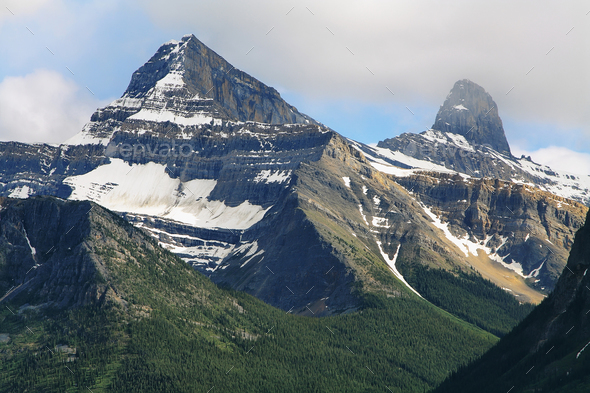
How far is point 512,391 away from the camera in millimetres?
179625

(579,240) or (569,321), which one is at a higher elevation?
(579,240)

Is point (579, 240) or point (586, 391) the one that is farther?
point (579, 240)

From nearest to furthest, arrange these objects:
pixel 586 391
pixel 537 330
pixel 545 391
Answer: pixel 586 391
pixel 545 391
pixel 537 330

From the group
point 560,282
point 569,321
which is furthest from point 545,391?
point 560,282

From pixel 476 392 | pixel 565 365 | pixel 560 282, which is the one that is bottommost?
pixel 476 392

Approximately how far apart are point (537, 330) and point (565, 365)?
2552 centimetres

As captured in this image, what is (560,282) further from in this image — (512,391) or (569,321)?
(512,391)

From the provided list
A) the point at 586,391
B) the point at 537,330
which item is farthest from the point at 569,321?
the point at 586,391

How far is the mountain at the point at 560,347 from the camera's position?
552 feet

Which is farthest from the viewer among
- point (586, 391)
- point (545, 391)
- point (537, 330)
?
point (537, 330)

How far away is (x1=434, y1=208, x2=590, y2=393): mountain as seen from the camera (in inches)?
6619

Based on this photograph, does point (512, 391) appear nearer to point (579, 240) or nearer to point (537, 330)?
point (537, 330)

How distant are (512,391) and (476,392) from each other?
1890cm

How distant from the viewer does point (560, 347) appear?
180 m
